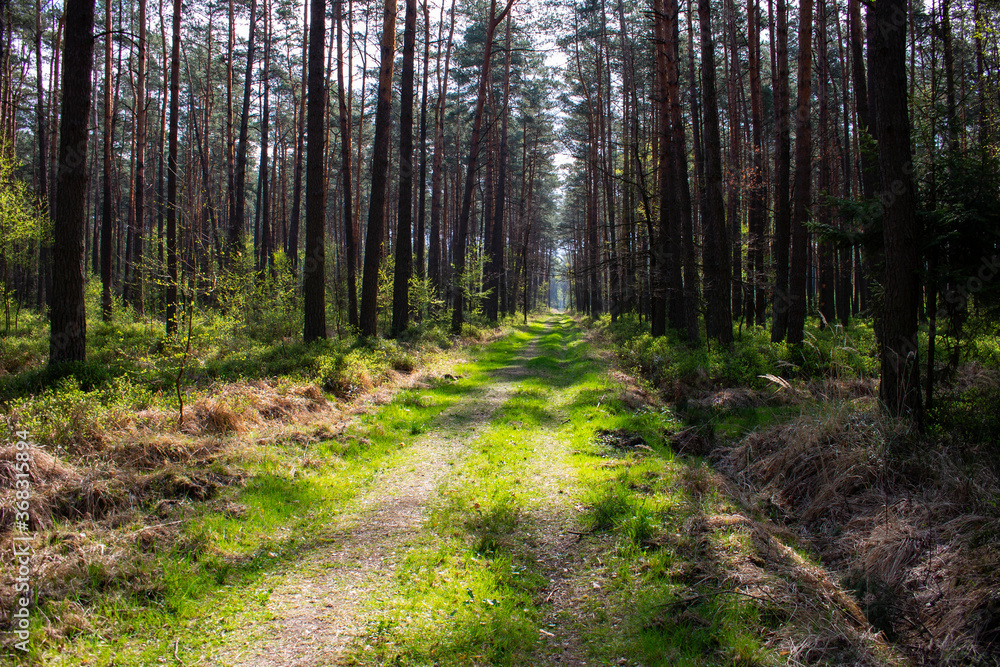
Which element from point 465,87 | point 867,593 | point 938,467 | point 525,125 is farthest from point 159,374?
point 525,125

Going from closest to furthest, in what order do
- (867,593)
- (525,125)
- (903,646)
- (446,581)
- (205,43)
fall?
(903,646) < (867,593) < (446,581) < (205,43) < (525,125)

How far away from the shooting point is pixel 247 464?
555 cm

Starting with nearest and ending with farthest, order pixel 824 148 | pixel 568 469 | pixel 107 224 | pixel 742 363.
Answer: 1. pixel 568 469
2. pixel 742 363
3. pixel 107 224
4. pixel 824 148

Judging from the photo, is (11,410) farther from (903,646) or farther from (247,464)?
(903,646)

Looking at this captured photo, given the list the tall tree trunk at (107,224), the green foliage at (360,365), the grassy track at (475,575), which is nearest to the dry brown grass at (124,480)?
the grassy track at (475,575)

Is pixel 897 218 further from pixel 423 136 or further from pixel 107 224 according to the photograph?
pixel 107 224

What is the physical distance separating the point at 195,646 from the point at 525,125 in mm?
36372

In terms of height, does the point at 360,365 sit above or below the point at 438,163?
below

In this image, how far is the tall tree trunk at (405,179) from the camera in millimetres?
14914

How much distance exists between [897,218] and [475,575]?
5.67 metres

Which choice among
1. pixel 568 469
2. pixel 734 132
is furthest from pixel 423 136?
pixel 568 469

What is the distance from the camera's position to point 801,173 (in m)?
12.1

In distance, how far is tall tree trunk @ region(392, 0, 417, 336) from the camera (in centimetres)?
1491

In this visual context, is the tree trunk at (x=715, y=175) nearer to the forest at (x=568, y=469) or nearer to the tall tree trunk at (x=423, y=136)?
the forest at (x=568, y=469)
